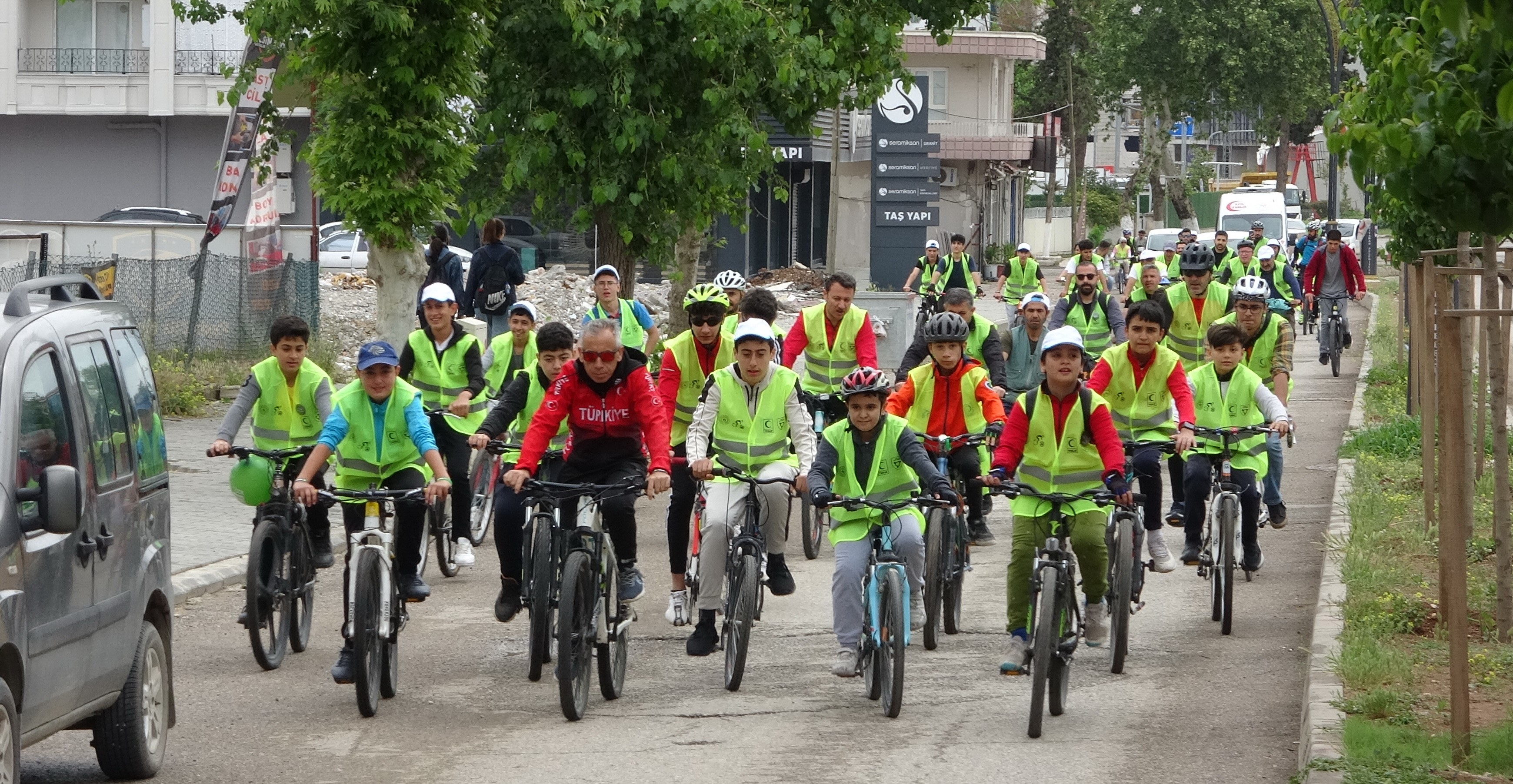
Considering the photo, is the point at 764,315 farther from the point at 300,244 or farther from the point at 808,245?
the point at 808,245

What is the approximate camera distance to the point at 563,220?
1998 cm

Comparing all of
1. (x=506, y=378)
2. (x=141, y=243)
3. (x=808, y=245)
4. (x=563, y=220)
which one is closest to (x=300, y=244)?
(x=141, y=243)

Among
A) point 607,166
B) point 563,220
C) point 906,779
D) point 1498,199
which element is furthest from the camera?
point 563,220

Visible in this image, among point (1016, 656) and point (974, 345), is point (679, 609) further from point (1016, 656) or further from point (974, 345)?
point (974, 345)

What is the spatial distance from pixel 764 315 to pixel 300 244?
53.7 ft

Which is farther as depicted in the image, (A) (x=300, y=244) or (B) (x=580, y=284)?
(B) (x=580, y=284)

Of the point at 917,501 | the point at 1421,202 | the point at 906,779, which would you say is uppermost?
the point at 1421,202

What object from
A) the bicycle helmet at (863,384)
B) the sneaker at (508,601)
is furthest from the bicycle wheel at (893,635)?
the sneaker at (508,601)

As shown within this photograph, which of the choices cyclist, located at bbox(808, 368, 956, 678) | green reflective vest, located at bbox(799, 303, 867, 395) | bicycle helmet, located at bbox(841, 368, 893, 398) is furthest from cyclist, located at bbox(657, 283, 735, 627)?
bicycle helmet, located at bbox(841, 368, 893, 398)

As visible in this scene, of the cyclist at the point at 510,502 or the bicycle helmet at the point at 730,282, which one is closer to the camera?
the cyclist at the point at 510,502

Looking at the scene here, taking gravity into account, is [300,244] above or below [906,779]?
above

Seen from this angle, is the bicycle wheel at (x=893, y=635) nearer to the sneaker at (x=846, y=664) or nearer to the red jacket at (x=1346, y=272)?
the sneaker at (x=846, y=664)

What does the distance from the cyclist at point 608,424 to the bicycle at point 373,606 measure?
0.72 metres

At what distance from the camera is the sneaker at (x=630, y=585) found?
885 centimetres
